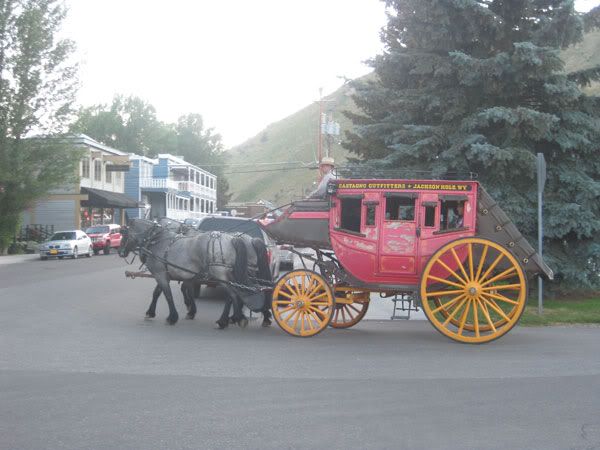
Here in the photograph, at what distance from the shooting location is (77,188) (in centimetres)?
4809

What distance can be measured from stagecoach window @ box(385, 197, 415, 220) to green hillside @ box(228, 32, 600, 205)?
310 ft

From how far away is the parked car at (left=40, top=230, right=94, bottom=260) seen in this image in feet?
112

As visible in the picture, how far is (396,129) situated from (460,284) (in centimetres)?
708

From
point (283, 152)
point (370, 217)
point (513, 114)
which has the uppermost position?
point (283, 152)

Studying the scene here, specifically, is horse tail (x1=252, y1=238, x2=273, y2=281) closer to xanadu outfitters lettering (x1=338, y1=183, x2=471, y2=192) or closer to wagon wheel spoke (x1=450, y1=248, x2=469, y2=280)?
xanadu outfitters lettering (x1=338, y1=183, x2=471, y2=192)

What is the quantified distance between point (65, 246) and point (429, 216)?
90.8 ft

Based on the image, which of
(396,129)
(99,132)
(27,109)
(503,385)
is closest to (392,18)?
(396,129)

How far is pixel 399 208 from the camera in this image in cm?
1035

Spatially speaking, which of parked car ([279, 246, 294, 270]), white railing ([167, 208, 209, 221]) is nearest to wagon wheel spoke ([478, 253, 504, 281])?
parked car ([279, 246, 294, 270])

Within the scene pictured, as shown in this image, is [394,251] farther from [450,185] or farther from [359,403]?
[359,403]

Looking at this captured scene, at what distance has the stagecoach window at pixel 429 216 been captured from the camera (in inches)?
401

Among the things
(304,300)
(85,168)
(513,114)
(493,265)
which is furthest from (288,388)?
(85,168)

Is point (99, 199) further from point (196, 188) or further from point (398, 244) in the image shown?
point (398, 244)

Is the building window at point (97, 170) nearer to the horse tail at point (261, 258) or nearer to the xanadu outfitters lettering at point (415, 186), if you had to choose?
the horse tail at point (261, 258)
